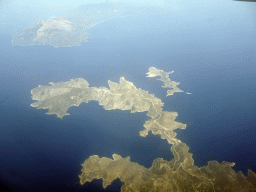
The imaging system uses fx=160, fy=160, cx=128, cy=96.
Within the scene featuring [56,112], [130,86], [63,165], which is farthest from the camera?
[130,86]

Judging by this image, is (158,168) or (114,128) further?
(114,128)

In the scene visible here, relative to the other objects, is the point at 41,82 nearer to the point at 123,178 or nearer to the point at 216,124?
the point at 123,178

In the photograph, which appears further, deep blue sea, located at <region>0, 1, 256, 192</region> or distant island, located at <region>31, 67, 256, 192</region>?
deep blue sea, located at <region>0, 1, 256, 192</region>

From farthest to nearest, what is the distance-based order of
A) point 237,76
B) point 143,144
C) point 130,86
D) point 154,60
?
point 154,60, point 237,76, point 130,86, point 143,144

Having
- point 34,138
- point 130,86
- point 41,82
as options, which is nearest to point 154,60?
point 130,86

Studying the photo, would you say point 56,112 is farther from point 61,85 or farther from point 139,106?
point 139,106

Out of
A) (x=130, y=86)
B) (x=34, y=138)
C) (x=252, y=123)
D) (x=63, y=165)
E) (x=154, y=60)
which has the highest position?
(x=154, y=60)

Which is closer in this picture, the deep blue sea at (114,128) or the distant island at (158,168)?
the distant island at (158,168)

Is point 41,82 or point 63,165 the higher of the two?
point 41,82

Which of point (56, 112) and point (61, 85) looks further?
point (61, 85)

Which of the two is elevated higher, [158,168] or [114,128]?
[114,128]
